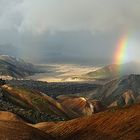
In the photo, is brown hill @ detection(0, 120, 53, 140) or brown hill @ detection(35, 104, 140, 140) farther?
brown hill @ detection(35, 104, 140, 140)

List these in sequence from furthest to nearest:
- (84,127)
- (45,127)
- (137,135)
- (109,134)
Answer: (45,127) → (84,127) → (109,134) → (137,135)

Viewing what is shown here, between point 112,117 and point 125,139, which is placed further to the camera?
point 112,117

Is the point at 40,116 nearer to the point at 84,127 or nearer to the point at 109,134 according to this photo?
the point at 84,127

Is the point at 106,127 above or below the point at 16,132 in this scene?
below

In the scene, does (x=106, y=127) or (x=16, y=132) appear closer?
(x=16, y=132)

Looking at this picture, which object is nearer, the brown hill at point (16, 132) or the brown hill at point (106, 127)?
the brown hill at point (16, 132)

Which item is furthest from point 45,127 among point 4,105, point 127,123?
point 4,105

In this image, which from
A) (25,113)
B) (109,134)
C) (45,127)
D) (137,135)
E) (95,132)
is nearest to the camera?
(137,135)
